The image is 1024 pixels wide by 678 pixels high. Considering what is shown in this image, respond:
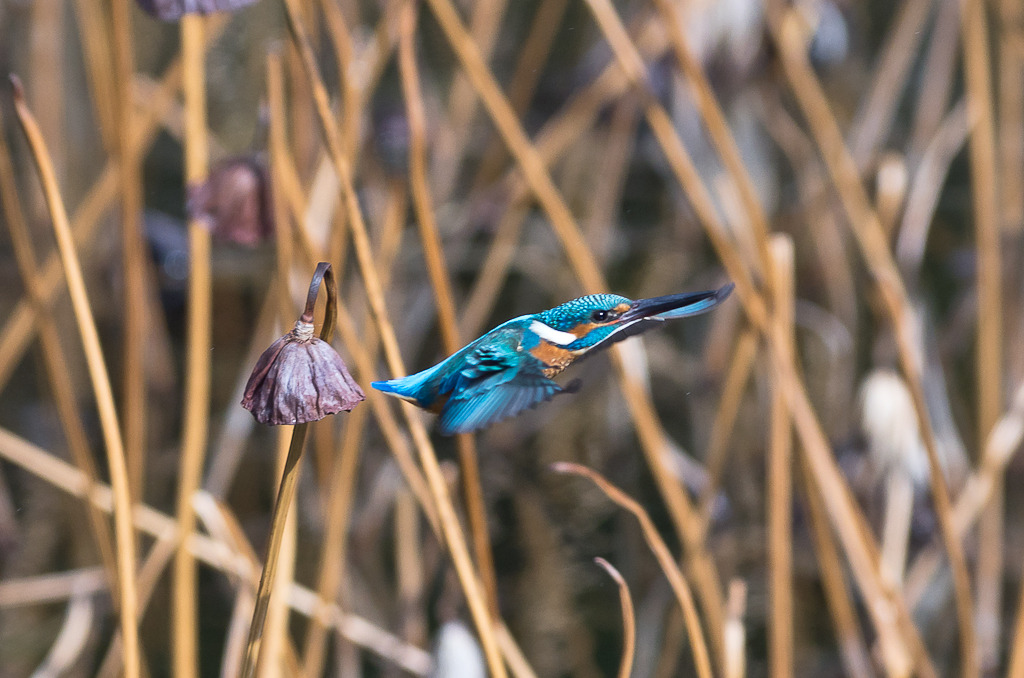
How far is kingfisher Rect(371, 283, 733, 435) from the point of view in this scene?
10 cm

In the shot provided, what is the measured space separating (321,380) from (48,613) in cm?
49

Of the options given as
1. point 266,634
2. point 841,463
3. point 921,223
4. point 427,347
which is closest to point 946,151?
point 921,223

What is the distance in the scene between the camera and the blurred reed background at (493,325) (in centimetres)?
28

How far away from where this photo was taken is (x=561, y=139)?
0.52 m

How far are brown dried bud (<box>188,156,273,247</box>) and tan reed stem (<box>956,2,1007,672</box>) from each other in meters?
0.35

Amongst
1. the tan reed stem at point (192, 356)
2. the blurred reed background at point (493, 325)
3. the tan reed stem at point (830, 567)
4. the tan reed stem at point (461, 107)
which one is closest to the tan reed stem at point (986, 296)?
the blurred reed background at point (493, 325)

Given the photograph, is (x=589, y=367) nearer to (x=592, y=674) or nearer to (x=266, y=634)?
(x=592, y=674)

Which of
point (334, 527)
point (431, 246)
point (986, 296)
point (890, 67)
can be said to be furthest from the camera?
point (890, 67)

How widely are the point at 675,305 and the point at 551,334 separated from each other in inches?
0.8

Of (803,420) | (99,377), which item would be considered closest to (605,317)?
(99,377)

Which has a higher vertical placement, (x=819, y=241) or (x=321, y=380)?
(x=819, y=241)

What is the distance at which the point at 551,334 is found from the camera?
0.39 ft

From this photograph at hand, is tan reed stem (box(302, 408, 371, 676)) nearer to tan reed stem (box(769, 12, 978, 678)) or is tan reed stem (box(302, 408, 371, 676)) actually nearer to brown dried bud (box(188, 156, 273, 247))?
brown dried bud (box(188, 156, 273, 247))

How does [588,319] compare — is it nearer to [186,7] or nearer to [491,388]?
[491,388]
